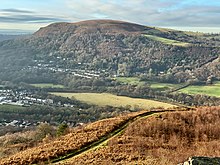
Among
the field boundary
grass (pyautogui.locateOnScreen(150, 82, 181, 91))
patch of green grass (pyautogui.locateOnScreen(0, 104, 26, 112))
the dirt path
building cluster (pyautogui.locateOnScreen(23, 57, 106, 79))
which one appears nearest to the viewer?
the dirt path

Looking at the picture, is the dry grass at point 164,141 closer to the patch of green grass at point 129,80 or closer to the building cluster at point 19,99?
the building cluster at point 19,99

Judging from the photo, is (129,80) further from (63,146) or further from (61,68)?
(63,146)

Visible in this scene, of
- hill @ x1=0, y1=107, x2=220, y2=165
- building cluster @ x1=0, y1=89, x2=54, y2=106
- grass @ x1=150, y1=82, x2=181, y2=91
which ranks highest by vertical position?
hill @ x1=0, y1=107, x2=220, y2=165

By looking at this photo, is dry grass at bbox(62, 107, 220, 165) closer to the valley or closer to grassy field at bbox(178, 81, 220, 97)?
the valley

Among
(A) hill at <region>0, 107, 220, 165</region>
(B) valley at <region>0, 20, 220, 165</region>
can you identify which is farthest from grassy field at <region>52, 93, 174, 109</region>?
(A) hill at <region>0, 107, 220, 165</region>

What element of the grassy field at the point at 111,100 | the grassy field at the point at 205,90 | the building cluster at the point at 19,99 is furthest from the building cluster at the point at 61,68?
the grassy field at the point at 205,90

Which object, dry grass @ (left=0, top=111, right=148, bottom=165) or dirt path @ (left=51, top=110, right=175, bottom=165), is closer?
dry grass @ (left=0, top=111, right=148, bottom=165)

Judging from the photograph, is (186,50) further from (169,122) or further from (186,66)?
(169,122)

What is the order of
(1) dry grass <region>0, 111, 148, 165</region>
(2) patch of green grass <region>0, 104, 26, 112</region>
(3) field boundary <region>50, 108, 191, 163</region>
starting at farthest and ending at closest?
(2) patch of green grass <region>0, 104, 26, 112</region> < (3) field boundary <region>50, 108, 191, 163</region> < (1) dry grass <region>0, 111, 148, 165</region>

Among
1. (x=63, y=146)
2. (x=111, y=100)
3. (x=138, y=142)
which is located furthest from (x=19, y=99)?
(x=138, y=142)
